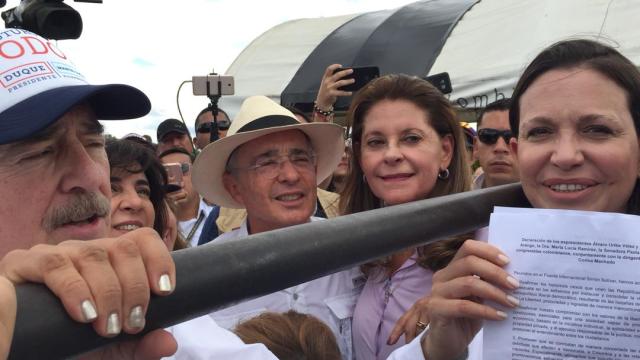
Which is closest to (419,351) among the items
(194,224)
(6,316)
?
(6,316)

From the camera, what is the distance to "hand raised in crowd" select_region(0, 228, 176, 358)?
19.8 inches

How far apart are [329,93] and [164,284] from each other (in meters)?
2.77

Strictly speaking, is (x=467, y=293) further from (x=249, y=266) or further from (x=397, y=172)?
(x=397, y=172)

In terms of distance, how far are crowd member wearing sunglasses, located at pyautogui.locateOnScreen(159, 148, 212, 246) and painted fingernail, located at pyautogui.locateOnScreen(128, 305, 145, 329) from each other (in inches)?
131

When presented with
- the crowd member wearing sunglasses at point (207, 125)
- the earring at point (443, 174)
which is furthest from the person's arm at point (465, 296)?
the crowd member wearing sunglasses at point (207, 125)

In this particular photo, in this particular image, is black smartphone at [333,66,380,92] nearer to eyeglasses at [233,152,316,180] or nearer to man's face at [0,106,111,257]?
eyeglasses at [233,152,316,180]

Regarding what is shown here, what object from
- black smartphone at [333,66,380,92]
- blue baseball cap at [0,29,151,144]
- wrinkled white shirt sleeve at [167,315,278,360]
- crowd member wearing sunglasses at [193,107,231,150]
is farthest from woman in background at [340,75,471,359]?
crowd member wearing sunglasses at [193,107,231,150]

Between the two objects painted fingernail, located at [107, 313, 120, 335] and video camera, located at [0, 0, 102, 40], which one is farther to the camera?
video camera, located at [0, 0, 102, 40]

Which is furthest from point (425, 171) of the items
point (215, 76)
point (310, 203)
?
point (215, 76)

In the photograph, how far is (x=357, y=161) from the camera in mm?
2373

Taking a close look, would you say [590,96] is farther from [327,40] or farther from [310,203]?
[327,40]

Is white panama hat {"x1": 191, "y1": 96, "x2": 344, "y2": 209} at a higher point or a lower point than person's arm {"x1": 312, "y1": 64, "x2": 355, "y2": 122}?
lower

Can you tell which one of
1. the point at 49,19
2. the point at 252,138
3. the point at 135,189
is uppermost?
the point at 49,19

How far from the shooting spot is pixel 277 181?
2.39m
